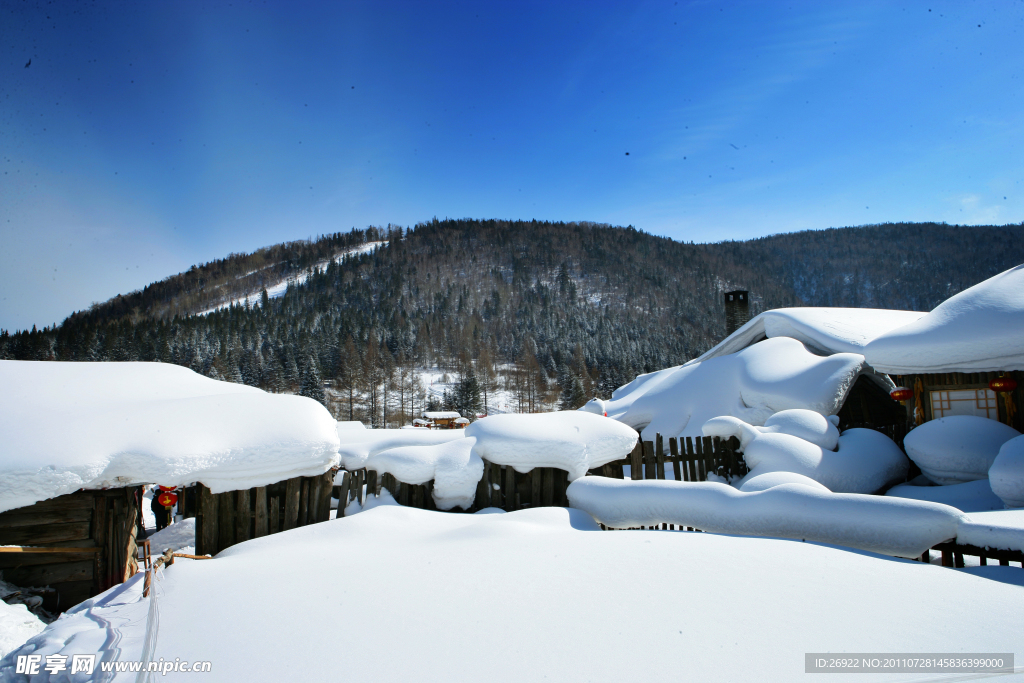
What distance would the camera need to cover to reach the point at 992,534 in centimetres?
341

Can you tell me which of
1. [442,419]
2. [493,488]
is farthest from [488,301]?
[493,488]

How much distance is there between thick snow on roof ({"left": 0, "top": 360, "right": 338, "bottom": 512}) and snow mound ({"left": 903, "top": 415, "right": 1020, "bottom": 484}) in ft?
30.3

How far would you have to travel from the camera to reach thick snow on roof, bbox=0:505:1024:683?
7.43 feet

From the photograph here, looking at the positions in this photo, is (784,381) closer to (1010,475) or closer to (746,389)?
(746,389)

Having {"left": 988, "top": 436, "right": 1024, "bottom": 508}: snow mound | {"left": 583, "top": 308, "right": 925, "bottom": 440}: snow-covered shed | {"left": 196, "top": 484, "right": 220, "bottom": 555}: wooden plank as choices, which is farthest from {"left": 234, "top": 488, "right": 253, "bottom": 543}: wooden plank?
{"left": 583, "top": 308, "right": 925, "bottom": 440}: snow-covered shed

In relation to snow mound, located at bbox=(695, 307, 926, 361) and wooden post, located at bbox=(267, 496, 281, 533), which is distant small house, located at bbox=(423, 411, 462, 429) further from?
wooden post, located at bbox=(267, 496, 281, 533)

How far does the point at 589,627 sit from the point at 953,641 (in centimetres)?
167

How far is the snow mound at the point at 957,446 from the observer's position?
7.63 metres

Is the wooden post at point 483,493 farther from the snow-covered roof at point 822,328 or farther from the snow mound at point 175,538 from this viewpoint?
the snow-covered roof at point 822,328

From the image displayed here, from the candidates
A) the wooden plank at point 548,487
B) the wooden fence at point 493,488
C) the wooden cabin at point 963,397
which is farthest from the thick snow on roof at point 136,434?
the wooden cabin at point 963,397

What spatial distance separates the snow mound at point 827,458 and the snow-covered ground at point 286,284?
4800 inches

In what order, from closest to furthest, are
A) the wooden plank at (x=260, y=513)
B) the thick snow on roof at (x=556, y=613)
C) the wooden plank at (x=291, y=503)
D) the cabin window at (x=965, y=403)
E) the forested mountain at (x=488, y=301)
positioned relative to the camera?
the thick snow on roof at (x=556, y=613) → the wooden plank at (x=260, y=513) → the wooden plank at (x=291, y=503) → the cabin window at (x=965, y=403) → the forested mountain at (x=488, y=301)

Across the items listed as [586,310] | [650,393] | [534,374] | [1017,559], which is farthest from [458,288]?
[1017,559]

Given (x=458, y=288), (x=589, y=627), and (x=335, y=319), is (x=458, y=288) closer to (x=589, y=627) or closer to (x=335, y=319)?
(x=335, y=319)
